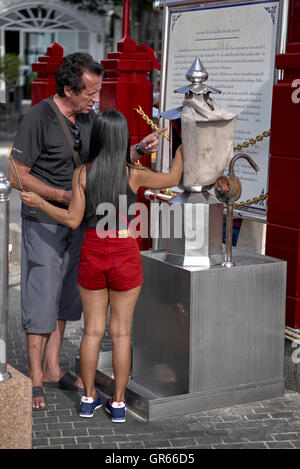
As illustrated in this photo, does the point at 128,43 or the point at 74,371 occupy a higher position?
the point at 128,43

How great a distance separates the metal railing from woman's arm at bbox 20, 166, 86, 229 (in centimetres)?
70

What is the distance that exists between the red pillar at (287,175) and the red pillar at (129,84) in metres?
1.52

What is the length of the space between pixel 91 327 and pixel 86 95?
128 cm

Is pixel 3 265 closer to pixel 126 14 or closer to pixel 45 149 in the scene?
pixel 45 149

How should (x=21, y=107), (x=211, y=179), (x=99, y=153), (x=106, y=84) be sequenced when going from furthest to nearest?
(x=21, y=107) < (x=106, y=84) < (x=211, y=179) < (x=99, y=153)

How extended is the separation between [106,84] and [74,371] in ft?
7.27

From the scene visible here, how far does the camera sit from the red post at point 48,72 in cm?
766

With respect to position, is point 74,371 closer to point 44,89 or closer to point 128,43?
point 128,43

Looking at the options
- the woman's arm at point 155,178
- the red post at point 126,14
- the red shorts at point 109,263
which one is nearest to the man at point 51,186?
the woman's arm at point 155,178

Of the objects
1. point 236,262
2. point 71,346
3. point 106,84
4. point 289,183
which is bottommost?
point 71,346

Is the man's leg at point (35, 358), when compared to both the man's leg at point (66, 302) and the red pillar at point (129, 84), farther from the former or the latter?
the red pillar at point (129, 84)

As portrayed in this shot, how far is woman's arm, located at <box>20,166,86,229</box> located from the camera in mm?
3939

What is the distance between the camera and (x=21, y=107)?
26.0m

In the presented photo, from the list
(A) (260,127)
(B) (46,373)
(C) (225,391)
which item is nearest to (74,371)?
(B) (46,373)
